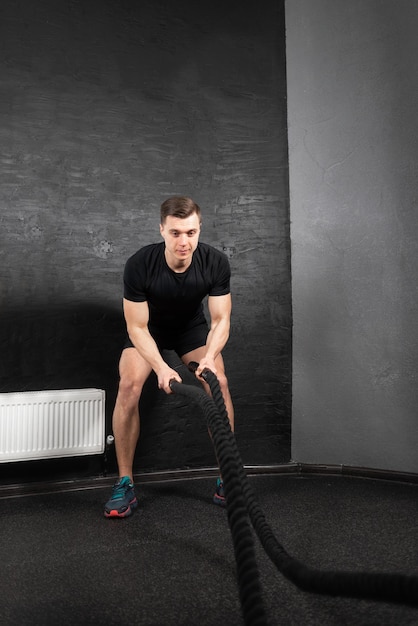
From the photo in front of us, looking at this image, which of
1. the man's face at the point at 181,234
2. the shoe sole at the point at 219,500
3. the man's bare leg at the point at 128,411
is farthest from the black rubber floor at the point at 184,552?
the man's face at the point at 181,234

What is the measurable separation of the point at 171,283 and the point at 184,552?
43.0 inches

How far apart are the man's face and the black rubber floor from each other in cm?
110

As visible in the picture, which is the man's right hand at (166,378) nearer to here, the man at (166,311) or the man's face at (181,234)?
the man at (166,311)

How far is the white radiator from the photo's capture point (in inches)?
97.0

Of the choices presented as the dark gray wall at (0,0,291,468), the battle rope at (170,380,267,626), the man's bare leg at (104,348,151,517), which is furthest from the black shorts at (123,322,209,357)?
the battle rope at (170,380,267,626)

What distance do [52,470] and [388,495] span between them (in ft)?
5.22

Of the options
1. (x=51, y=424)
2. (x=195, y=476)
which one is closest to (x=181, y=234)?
(x=51, y=424)

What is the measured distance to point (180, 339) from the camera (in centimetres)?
257

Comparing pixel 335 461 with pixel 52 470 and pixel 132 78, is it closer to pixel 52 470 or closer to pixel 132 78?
pixel 52 470

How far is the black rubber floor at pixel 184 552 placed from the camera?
56.8 inches

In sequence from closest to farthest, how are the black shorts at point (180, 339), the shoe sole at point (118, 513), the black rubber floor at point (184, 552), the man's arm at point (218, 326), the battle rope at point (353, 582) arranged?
the battle rope at point (353, 582)
the black rubber floor at point (184, 552)
the shoe sole at point (118, 513)
the man's arm at point (218, 326)
the black shorts at point (180, 339)

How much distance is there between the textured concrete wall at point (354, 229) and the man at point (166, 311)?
2.21 feet

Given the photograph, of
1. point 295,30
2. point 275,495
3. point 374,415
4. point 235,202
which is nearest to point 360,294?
point 374,415

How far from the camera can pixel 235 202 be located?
301cm
